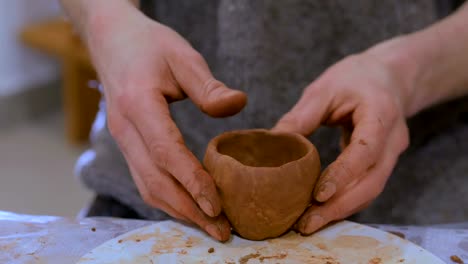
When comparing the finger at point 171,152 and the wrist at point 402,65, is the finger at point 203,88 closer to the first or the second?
the finger at point 171,152

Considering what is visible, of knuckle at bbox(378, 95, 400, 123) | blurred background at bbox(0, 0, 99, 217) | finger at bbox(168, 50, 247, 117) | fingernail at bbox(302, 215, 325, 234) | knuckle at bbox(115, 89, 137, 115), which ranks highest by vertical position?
finger at bbox(168, 50, 247, 117)

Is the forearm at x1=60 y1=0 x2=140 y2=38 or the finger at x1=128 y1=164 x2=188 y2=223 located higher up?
the forearm at x1=60 y1=0 x2=140 y2=38

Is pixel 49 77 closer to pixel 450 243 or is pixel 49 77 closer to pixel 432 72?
pixel 432 72

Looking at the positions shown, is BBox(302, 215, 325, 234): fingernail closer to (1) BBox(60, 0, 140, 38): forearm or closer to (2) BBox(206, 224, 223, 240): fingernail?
(2) BBox(206, 224, 223, 240): fingernail

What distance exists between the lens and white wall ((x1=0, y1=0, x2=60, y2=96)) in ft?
7.07

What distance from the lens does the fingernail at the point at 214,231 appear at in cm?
63

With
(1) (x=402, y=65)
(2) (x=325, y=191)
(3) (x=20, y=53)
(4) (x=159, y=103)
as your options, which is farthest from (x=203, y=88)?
(3) (x=20, y=53)

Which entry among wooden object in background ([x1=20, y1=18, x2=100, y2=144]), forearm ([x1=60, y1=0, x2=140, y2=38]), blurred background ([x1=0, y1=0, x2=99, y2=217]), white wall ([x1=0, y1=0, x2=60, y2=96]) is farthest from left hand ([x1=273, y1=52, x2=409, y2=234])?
white wall ([x1=0, y1=0, x2=60, y2=96])

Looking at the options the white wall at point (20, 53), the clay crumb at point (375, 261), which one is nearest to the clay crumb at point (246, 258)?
the clay crumb at point (375, 261)

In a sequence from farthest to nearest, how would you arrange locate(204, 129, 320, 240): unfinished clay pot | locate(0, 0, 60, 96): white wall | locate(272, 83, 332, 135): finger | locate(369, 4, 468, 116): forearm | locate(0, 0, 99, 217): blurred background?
locate(0, 0, 60, 96): white wall
locate(0, 0, 99, 217): blurred background
locate(369, 4, 468, 116): forearm
locate(272, 83, 332, 135): finger
locate(204, 129, 320, 240): unfinished clay pot

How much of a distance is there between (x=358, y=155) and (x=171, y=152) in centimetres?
18

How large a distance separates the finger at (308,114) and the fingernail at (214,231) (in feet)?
0.42

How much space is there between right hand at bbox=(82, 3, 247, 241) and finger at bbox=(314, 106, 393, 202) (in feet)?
0.34

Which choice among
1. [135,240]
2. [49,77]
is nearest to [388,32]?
[135,240]
